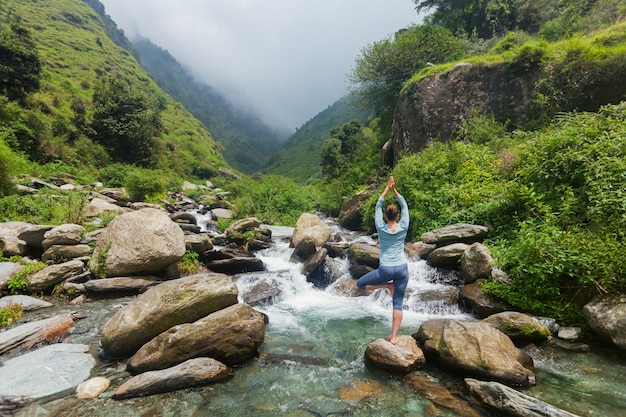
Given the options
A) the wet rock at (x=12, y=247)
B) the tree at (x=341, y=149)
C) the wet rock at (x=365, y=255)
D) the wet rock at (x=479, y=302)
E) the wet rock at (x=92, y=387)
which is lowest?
the wet rock at (x=12, y=247)

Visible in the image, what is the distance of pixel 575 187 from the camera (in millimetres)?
8836

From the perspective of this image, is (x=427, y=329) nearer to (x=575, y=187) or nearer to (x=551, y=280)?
(x=551, y=280)

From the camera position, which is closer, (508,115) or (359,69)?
(508,115)

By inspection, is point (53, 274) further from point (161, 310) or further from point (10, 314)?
point (161, 310)

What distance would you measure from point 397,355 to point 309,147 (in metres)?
115

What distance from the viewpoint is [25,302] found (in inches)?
328

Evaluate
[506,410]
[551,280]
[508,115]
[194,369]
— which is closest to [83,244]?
[194,369]

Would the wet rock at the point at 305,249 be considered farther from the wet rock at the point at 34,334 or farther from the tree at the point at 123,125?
the tree at the point at 123,125

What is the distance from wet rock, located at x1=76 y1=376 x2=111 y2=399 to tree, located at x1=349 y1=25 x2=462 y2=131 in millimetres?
33602

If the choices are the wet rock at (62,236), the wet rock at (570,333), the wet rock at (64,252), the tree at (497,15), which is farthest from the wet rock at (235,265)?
the tree at (497,15)

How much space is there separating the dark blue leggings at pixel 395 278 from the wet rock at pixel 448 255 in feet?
16.8

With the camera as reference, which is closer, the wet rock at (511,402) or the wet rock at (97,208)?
the wet rock at (511,402)

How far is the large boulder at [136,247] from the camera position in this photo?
32.1 ft

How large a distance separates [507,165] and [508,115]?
10054mm
